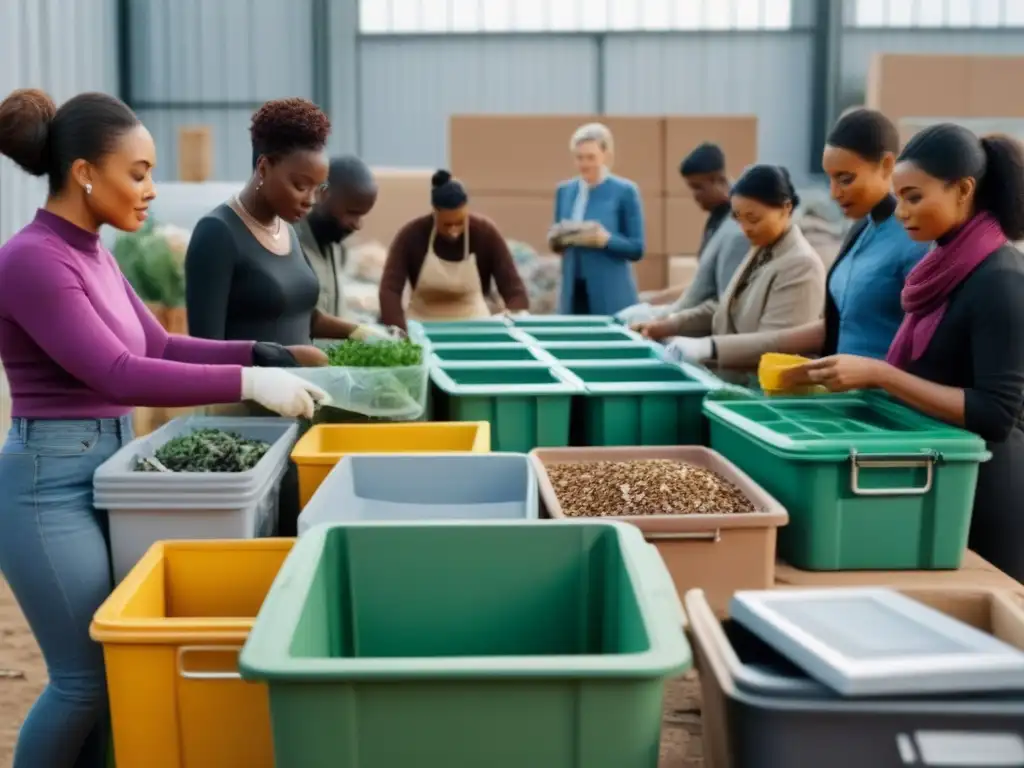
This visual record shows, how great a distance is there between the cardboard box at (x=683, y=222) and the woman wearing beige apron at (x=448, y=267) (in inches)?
111

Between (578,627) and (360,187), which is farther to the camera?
(360,187)

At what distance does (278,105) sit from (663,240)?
15.2 ft

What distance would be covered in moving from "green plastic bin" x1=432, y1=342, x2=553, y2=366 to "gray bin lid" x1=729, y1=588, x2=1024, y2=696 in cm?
158

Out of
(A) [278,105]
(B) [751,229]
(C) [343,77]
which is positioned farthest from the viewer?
(C) [343,77]

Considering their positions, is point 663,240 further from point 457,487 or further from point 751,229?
point 457,487

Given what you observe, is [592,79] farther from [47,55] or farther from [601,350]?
[601,350]

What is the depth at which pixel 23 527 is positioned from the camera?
152 centimetres

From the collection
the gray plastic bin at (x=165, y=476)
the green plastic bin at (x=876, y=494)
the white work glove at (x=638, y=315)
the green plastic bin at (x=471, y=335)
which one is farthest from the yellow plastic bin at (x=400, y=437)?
the white work glove at (x=638, y=315)

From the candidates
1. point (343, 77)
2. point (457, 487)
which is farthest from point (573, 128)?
point (457, 487)

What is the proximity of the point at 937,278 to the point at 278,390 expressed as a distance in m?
1.06

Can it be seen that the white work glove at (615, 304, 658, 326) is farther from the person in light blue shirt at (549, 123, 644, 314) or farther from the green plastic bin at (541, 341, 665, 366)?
the person in light blue shirt at (549, 123, 644, 314)

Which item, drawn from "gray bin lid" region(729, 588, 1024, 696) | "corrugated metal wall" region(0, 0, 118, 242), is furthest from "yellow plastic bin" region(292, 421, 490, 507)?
"corrugated metal wall" region(0, 0, 118, 242)

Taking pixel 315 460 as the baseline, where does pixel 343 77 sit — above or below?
above

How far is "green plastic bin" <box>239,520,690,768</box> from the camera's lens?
843 mm
